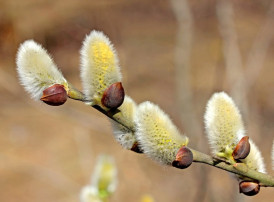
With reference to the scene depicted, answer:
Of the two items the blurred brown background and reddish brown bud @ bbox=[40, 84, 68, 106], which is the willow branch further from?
the blurred brown background

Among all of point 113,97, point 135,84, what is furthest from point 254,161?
point 135,84

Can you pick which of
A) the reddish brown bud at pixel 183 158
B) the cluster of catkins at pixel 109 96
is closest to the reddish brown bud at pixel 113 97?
the cluster of catkins at pixel 109 96

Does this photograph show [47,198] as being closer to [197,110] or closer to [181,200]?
[181,200]

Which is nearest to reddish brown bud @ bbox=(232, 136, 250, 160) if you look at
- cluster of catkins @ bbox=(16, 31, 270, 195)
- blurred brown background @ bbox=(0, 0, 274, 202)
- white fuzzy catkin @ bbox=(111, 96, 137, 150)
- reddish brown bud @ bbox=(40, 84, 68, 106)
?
cluster of catkins @ bbox=(16, 31, 270, 195)

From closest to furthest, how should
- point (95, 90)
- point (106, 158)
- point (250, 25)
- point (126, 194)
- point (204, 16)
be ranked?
1. point (95, 90)
2. point (106, 158)
3. point (126, 194)
4. point (204, 16)
5. point (250, 25)

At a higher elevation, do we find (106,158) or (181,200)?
(181,200)

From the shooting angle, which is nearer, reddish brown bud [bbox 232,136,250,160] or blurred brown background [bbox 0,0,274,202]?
reddish brown bud [bbox 232,136,250,160]

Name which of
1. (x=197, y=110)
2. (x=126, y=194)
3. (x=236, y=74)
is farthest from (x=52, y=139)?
(x=236, y=74)
